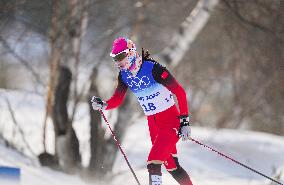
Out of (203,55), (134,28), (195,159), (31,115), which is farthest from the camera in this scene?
(203,55)

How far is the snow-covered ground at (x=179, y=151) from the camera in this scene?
32.6 feet

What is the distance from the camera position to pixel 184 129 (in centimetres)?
559

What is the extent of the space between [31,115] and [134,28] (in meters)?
4.65

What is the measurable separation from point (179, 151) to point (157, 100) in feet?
23.4

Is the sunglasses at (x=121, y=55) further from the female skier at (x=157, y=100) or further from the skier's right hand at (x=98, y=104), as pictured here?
the skier's right hand at (x=98, y=104)

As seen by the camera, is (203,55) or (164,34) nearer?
(164,34)

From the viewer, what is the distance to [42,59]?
A: 53.3ft

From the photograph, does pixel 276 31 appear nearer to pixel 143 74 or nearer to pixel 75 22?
pixel 75 22

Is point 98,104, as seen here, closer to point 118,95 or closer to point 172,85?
point 118,95

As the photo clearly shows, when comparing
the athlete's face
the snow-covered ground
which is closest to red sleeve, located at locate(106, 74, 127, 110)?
the athlete's face

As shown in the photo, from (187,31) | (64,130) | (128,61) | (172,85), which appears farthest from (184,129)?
(64,130)

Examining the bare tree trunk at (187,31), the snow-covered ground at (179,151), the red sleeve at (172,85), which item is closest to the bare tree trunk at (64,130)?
the snow-covered ground at (179,151)

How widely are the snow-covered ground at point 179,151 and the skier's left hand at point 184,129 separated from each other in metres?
3.38

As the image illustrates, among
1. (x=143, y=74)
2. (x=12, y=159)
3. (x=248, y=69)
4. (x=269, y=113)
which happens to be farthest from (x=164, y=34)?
(x=143, y=74)
